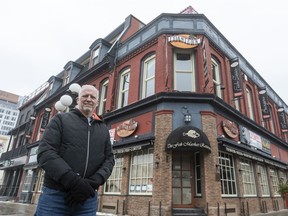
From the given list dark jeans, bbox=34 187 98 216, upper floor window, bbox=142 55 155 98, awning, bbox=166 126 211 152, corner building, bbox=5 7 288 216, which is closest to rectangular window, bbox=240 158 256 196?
corner building, bbox=5 7 288 216

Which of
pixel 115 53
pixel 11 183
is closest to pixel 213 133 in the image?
pixel 115 53

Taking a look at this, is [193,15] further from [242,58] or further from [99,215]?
[99,215]

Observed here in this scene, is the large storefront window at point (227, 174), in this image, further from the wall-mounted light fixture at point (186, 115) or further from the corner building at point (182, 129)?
the wall-mounted light fixture at point (186, 115)

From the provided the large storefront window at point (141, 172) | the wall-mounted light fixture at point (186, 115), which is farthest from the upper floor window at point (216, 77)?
the large storefront window at point (141, 172)

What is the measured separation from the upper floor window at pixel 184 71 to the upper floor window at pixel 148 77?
4.46ft

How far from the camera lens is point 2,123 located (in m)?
112

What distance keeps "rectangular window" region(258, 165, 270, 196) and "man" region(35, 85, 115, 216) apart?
13.7m

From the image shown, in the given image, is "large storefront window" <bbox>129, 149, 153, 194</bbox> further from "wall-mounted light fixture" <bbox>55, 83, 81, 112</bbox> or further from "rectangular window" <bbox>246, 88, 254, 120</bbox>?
"rectangular window" <bbox>246, 88, 254, 120</bbox>

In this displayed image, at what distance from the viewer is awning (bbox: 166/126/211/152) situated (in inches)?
364

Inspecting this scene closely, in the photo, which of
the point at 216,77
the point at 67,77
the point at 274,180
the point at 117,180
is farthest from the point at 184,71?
the point at 67,77

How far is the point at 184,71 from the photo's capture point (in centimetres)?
1198

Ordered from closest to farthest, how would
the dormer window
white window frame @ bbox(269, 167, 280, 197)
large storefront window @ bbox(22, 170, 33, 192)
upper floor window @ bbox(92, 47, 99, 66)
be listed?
white window frame @ bbox(269, 167, 280, 197)
upper floor window @ bbox(92, 47, 99, 66)
large storefront window @ bbox(22, 170, 33, 192)
the dormer window

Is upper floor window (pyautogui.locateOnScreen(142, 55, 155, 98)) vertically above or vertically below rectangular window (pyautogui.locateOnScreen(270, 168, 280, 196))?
above

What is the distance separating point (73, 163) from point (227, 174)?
33.8 ft
